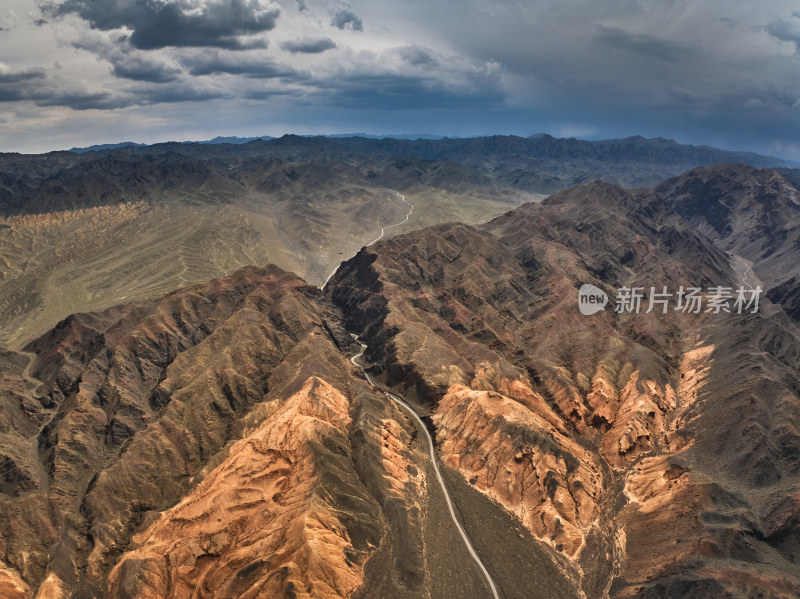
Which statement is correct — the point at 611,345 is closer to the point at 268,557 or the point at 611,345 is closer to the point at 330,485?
the point at 330,485

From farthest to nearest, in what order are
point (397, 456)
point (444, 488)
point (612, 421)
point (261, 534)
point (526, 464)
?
point (612, 421) < point (397, 456) < point (526, 464) < point (444, 488) < point (261, 534)

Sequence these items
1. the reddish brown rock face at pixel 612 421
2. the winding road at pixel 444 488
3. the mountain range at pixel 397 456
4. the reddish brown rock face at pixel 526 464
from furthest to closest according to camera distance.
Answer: the reddish brown rock face at pixel 526 464
the reddish brown rock face at pixel 612 421
the winding road at pixel 444 488
the mountain range at pixel 397 456

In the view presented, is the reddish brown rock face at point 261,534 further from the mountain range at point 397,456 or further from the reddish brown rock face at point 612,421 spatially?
the reddish brown rock face at point 612,421

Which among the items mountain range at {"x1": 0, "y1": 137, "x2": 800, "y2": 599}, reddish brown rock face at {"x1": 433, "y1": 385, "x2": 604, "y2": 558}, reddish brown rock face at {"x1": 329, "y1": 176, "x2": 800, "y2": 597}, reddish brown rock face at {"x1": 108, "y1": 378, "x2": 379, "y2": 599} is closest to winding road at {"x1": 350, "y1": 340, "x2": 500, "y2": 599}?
mountain range at {"x1": 0, "y1": 137, "x2": 800, "y2": 599}

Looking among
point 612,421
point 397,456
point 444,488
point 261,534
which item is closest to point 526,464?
point 444,488

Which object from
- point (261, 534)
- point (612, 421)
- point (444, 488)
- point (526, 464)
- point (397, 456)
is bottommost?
point (444, 488)

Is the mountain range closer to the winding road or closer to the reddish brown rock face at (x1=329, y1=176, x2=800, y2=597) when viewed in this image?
the winding road

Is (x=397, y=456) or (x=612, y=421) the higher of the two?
(x=612, y=421)

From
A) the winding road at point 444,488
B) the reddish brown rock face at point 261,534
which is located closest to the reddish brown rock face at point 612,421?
the winding road at point 444,488

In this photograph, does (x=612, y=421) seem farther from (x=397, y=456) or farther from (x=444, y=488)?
(x=397, y=456)

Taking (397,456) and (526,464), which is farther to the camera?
(397,456)

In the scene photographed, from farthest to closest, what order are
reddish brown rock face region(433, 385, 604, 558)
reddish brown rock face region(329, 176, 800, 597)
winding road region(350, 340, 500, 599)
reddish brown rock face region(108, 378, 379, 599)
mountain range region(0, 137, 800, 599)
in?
1. reddish brown rock face region(433, 385, 604, 558)
2. reddish brown rock face region(329, 176, 800, 597)
3. winding road region(350, 340, 500, 599)
4. mountain range region(0, 137, 800, 599)
5. reddish brown rock face region(108, 378, 379, 599)

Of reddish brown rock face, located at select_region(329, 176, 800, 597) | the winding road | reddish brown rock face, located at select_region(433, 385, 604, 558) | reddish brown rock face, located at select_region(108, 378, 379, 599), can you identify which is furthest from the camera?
reddish brown rock face, located at select_region(433, 385, 604, 558)
